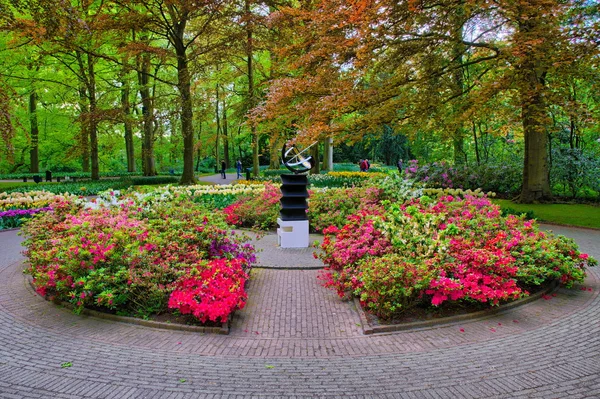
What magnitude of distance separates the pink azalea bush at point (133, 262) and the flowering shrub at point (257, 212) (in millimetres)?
3610

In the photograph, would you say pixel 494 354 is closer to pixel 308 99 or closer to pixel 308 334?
pixel 308 334

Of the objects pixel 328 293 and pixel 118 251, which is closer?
pixel 118 251

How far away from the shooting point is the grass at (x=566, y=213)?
10.8m

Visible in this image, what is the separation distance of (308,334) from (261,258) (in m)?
3.24

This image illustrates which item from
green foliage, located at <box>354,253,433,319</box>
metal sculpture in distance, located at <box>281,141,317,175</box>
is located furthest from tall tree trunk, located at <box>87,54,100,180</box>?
green foliage, located at <box>354,253,433,319</box>

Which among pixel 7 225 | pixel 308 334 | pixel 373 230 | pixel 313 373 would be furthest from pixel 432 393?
pixel 7 225

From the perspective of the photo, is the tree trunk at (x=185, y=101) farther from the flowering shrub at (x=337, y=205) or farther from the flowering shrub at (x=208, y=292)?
the flowering shrub at (x=208, y=292)

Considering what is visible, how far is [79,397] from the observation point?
3076 mm

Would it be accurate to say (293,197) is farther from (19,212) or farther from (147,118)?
(147,118)

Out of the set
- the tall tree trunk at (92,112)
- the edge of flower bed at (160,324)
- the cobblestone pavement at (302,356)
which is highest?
the tall tree trunk at (92,112)

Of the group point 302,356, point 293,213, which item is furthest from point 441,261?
point 293,213

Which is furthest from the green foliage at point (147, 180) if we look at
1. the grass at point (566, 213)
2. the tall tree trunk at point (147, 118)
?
the grass at point (566, 213)

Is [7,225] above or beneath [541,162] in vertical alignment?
beneath

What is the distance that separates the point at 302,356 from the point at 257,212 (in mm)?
6991
